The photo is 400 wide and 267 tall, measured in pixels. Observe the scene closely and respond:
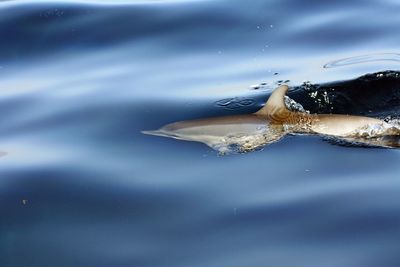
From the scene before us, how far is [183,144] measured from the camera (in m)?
5.79

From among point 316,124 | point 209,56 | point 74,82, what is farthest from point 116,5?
point 316,124

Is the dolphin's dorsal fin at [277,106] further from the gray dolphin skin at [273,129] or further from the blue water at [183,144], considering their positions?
the blue water at [183,144]

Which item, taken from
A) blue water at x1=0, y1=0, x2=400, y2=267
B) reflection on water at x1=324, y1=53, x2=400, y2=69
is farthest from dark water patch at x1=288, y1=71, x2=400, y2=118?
reflection on water at x1=324, y1=53, x2=400, y2=69

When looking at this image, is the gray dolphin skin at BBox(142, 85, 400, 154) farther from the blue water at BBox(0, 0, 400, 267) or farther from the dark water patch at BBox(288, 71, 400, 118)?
the dark water patch at BBox(288, 71, 400, 118)

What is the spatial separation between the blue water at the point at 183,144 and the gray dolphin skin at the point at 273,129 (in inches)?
6.6

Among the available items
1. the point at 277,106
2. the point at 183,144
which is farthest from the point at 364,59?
the point at 183,144

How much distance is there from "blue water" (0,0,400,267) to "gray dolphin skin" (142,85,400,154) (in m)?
0.17

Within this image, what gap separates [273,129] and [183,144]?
2.44ft

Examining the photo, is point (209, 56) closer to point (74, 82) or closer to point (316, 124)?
point (74, 82)

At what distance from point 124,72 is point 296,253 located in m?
4.11

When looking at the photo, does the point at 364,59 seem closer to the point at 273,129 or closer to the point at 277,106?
the point at 277,106

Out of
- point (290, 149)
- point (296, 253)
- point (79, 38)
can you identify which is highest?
point (79, 38)

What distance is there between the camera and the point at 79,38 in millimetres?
8961

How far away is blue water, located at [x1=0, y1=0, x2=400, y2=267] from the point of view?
4.22 meters
